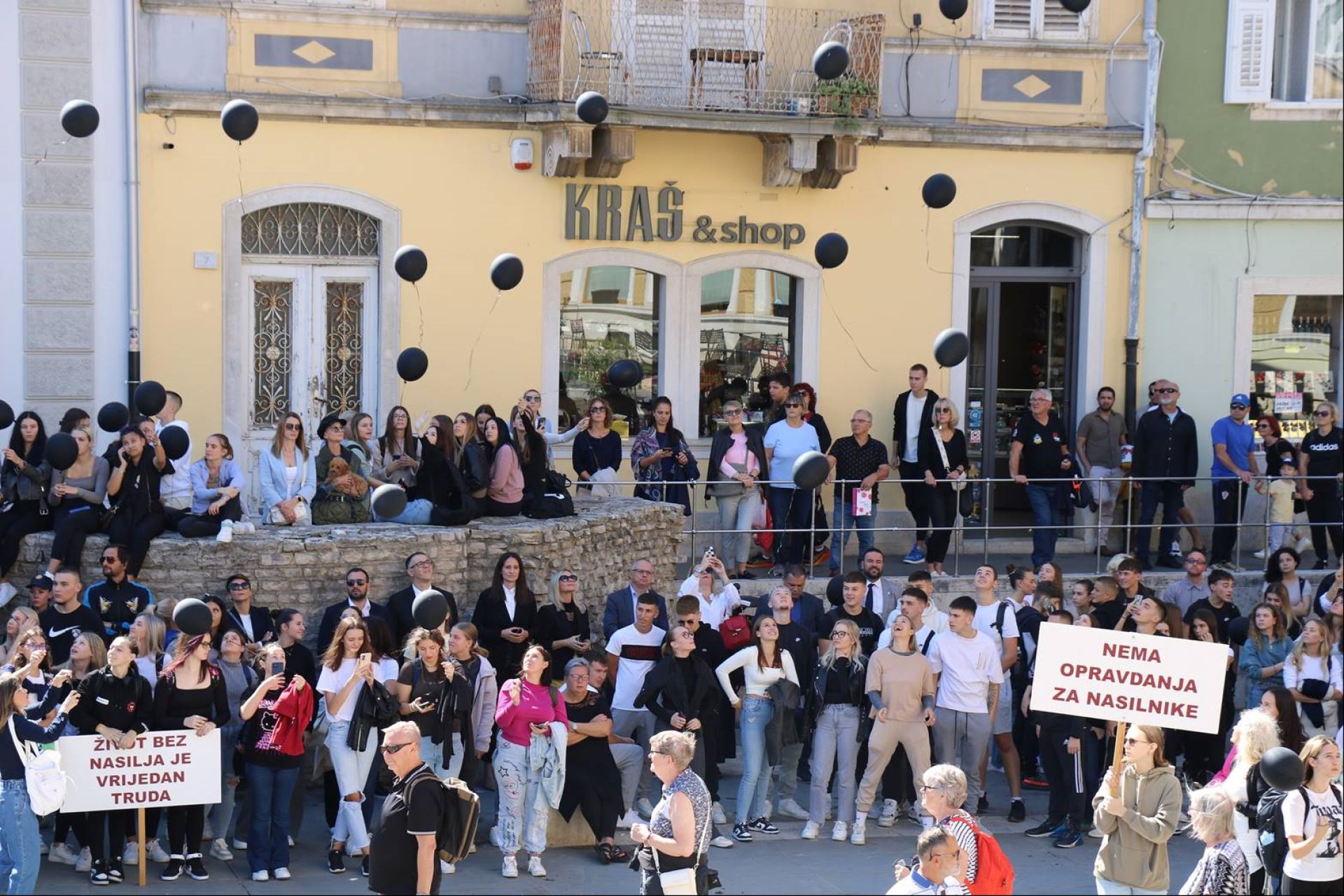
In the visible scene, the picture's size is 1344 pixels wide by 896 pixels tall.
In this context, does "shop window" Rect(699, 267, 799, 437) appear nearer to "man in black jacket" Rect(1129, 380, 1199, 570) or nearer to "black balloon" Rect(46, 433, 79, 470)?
"man in black jacket" Rect(1129, 380, 1199, 570)

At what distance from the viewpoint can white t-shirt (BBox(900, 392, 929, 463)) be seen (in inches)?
691

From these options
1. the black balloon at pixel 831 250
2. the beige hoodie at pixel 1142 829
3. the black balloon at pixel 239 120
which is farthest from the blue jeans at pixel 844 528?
the beige hoodie at pixel 1142 829

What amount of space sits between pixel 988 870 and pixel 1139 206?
11.3 meters

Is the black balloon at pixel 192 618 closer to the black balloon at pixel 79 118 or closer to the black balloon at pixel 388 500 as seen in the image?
the black balloon at pixel 388 500

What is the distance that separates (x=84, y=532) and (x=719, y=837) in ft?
16.6

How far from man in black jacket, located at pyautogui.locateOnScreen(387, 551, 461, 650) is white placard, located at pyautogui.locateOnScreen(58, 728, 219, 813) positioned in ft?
6.63

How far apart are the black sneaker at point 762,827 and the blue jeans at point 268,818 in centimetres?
327

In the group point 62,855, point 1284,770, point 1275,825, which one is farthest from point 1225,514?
point 62,855

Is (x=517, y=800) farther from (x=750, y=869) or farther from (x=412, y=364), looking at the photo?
(x=412, y=364)

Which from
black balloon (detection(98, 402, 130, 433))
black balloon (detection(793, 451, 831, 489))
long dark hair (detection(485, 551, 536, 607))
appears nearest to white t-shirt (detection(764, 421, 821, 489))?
black balloon (detection(793, 451, 831, 489))

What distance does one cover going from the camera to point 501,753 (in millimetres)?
11789

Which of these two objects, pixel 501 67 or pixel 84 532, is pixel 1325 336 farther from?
pixel 84 532

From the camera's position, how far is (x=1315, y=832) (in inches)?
384

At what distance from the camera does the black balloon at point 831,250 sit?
53.3 ft
